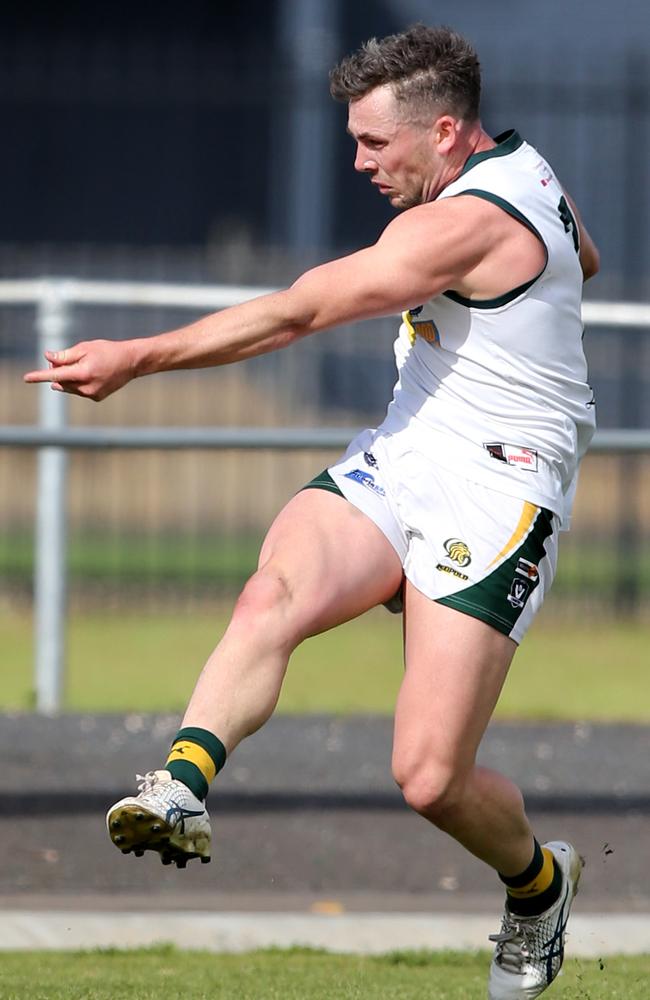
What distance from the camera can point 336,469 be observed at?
4.25 m

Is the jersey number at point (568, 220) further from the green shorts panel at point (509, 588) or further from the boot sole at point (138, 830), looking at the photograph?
the boot sole at point (138, 830)

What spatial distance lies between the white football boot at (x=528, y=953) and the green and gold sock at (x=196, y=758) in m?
0.95

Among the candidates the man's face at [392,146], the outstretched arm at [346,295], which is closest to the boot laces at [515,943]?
the outstretched arm at [346,295]

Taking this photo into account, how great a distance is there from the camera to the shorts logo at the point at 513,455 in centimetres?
402

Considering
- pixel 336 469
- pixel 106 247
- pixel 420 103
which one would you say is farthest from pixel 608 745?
pixel 106 247

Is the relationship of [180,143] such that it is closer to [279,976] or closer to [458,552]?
[279,976]

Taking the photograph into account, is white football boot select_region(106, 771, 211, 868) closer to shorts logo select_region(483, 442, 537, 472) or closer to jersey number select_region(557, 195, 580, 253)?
shorts logo select_region(483, 442, 537, 472)

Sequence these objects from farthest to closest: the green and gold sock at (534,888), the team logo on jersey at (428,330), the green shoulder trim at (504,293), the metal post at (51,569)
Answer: the metal post at (51,569)
the green and gold sock at (534,888)
the team logo on jersey at (428,330)
the green shoulder trim at (504,293)

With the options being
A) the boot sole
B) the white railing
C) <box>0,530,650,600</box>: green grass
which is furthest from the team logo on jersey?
<box>0,530,650,600</box>: green grass

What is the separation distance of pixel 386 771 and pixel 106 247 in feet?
50.1

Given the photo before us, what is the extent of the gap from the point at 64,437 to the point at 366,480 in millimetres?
1982

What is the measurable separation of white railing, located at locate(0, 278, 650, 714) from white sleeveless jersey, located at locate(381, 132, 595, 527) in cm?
182

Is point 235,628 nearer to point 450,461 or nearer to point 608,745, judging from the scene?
point 450,461

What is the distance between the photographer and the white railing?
5977mm
